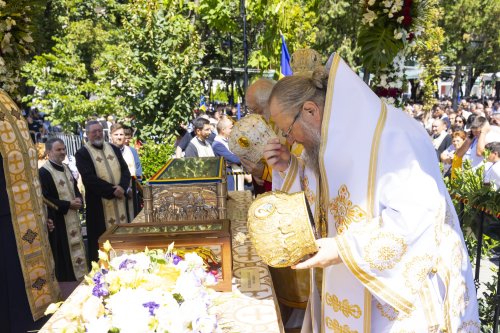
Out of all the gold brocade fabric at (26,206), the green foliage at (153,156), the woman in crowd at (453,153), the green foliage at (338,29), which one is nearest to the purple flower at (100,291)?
the gold brocade fabric at (26,206)

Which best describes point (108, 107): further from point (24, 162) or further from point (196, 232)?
point (196, 232)

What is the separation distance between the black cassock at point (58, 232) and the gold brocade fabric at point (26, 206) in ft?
4.65

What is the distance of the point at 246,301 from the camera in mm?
2293

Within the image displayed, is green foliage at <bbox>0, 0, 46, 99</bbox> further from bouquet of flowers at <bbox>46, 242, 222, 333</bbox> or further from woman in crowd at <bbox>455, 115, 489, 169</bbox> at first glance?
woman in crowd at <bbox>455, 115, 489, 169</bbox>

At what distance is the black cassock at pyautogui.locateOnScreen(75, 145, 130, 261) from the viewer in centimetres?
520

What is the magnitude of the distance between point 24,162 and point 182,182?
1259 millimetres

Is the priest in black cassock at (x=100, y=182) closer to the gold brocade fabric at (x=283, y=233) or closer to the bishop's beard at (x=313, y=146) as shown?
the bishop's beard at (x=313, y=146)

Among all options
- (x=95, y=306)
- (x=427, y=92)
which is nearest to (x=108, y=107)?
(x=95, y=306)

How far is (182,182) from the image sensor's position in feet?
9.69

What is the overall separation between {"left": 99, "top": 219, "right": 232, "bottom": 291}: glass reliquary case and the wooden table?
12 centimetres

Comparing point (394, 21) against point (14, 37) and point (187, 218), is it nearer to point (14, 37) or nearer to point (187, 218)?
point (187, 218)

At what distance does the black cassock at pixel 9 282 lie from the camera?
3.26 m

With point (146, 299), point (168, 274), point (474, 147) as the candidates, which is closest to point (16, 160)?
point (168, 274)

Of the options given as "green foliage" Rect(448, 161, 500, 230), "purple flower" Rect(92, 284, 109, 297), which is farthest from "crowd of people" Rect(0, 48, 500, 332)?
"green foliage" Rect(448, 161, 500, 230)
